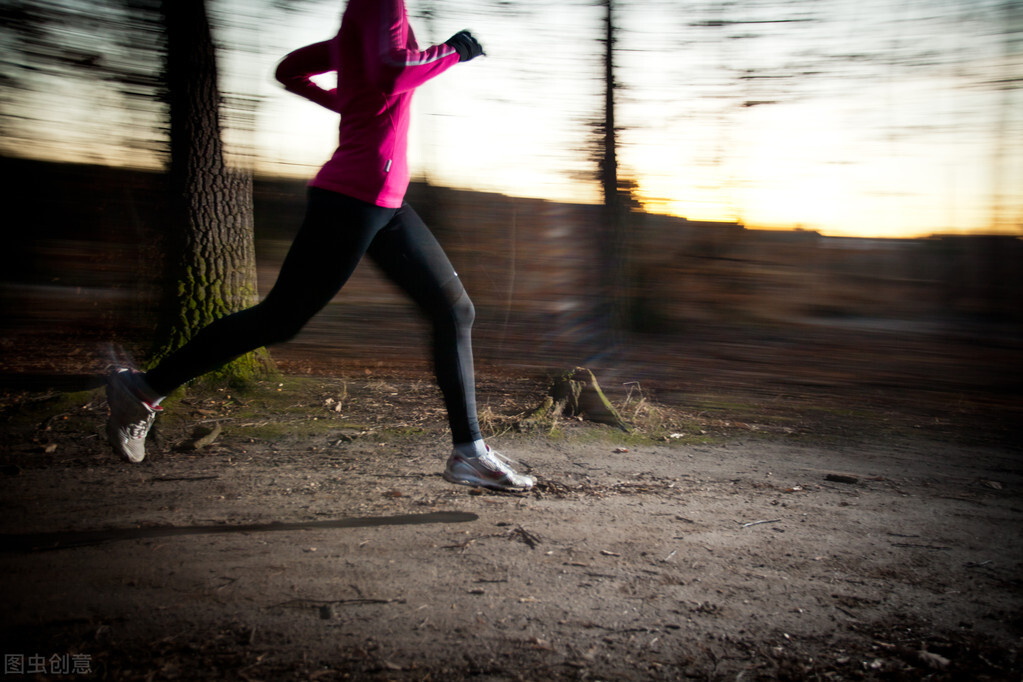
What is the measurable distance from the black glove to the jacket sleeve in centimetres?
11

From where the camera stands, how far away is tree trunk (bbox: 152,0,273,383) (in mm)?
Answer: 3918

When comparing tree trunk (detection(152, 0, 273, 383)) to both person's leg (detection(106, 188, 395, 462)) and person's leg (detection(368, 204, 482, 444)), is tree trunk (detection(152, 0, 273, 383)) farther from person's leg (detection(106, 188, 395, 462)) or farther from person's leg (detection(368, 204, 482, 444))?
person's leg (detection(368, 204, 482, 444))

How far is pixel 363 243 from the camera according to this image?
196 centimetres

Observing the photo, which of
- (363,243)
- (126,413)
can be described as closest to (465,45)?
(363,243)

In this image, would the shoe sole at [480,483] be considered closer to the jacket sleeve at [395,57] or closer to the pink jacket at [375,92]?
the pink jacket at [375,92]

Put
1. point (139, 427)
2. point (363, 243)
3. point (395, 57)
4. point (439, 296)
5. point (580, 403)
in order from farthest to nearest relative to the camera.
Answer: point (580, 403) → point (139, 427) → point (439, 296) → point (363, 243) → point (395, 57)

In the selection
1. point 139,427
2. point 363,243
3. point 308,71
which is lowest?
point 139,427

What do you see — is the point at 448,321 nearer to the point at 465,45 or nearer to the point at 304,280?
the point at 304,280

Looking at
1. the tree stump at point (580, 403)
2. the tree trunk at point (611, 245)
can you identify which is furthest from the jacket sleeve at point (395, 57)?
the tree trunk at point (611, 245)

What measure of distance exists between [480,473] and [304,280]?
98 cm

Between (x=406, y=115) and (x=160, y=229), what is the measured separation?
3490 mm

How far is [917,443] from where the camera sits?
3627 mm

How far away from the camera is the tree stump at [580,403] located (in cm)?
378

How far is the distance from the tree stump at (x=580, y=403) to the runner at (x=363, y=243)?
1543mm
